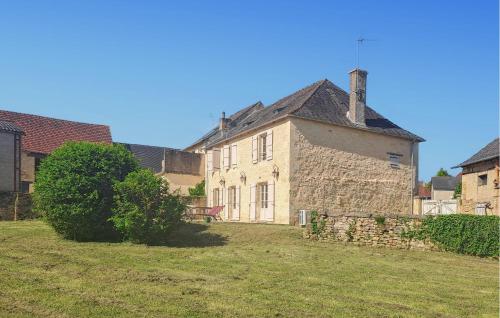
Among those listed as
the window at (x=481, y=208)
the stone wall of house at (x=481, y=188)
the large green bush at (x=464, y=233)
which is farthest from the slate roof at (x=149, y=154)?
the large green bush at (x=464, y=233)

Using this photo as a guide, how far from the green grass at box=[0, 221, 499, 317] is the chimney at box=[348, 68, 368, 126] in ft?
26.5

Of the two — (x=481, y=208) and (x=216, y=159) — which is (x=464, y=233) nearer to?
(x=481, y=208)

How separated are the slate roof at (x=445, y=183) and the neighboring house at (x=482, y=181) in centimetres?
2236

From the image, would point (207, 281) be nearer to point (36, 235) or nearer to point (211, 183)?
point (36, 235)

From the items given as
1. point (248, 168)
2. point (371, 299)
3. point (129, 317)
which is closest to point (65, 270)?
point (129, 317)

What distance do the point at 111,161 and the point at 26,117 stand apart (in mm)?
18562

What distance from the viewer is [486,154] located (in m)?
20.6

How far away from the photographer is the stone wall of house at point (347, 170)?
19734 mm

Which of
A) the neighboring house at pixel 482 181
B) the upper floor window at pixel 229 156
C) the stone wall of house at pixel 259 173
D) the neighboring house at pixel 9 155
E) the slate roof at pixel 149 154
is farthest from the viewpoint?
the slate roof at pixel 149 154

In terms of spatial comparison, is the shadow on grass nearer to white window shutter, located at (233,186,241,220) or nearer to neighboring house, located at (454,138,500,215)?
white window shutter, located at (233,186,241,220)

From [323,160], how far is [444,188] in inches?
1066

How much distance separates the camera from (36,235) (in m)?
14.4

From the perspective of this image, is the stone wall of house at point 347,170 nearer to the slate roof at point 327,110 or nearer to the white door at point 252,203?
the slate roof at point 327,110

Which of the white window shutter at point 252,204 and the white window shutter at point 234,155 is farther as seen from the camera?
the white window shutter at point 234,155
